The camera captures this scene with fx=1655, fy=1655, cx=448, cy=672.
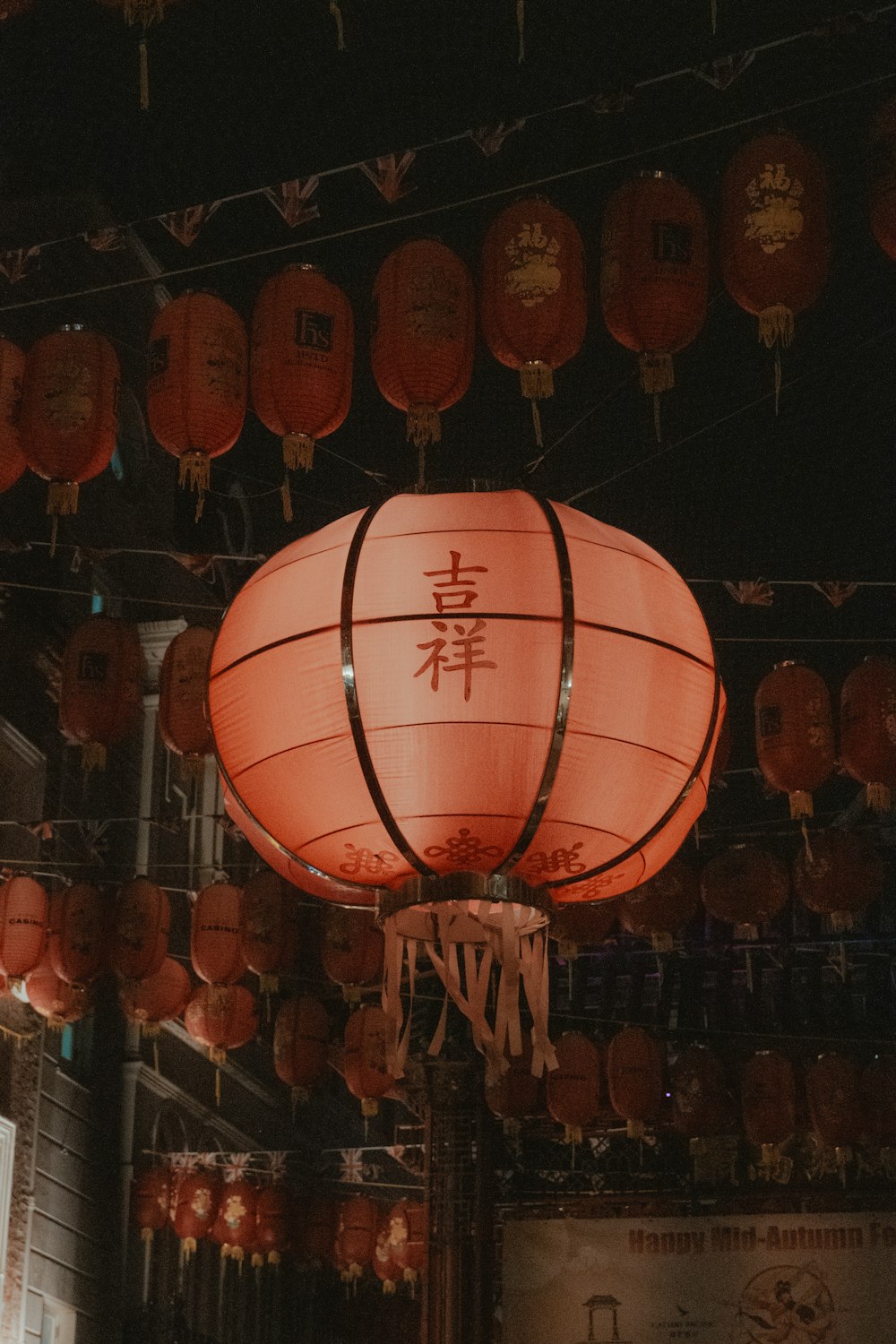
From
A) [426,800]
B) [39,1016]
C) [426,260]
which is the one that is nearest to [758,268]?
[426,260]

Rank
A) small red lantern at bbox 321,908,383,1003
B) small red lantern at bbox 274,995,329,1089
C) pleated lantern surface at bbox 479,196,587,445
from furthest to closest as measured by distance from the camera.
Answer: small red lantern at bbox 274,995,329,1089 → small red lantern at bbox 321,908,383,1003 → pleated lantern surface at bbox 479,196,587,445

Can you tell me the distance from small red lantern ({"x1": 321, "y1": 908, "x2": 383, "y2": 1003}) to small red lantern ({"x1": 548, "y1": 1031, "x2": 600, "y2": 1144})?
180 cm

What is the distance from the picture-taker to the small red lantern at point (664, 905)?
36.8ft

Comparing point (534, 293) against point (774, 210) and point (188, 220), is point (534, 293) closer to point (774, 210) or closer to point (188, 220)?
point (774, 210)

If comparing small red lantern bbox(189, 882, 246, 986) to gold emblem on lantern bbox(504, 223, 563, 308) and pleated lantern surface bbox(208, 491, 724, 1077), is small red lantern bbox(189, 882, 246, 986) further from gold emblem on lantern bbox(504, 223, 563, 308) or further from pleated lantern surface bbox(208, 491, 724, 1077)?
pleated lantern surface bbox(208, 491, 724, 1077)

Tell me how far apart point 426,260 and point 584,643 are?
11.4 feet

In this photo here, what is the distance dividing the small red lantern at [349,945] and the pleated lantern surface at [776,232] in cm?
609

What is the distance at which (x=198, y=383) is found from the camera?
7500 mm

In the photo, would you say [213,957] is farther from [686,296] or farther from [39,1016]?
[686,296]

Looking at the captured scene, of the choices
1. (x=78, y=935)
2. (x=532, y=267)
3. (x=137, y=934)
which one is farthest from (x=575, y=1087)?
(x=532, y=267)

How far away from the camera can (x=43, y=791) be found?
15.1 meters

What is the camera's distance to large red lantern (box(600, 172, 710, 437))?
22.7 feet

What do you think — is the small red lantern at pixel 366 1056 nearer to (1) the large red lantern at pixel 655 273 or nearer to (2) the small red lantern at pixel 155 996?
(2) the small red lantern at pixel 155 996

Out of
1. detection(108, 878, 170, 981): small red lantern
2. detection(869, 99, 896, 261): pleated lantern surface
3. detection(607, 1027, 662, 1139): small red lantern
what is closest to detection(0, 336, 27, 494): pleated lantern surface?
detection(869, 99, 896, 261): pleated lantern surface
